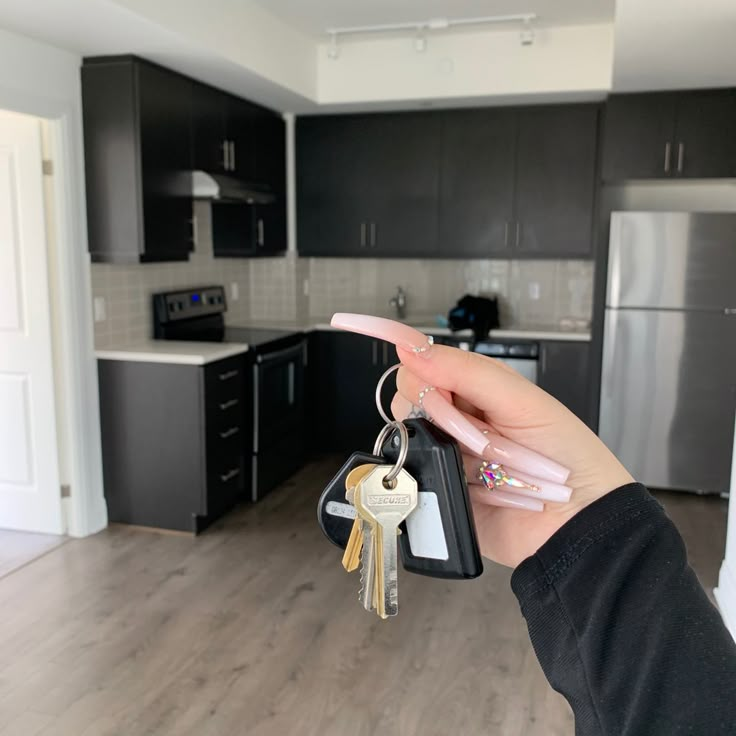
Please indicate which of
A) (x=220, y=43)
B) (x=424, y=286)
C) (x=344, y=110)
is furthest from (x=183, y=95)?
(x=424, y=286)

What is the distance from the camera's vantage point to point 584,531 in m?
0.63

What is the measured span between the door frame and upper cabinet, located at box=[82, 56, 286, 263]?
2.8 inches

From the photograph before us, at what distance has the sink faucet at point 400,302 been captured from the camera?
5172 millimetres

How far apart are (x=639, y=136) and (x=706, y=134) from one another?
1.17ft

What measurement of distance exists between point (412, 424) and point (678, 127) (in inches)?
164

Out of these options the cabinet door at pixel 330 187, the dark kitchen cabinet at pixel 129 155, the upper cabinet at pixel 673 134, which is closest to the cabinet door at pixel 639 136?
the upper cabinet at pixel 673 134

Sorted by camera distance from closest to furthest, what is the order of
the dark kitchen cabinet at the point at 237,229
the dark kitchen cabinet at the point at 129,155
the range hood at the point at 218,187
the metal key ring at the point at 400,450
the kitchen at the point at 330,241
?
1. the metal key ring at the point at 400,450
2. the dark kitchen cabinet at the point at 129,155
3. the kitchen at the point at 330,241
4. the range hood at the point at 218,187
5. the dark kitchen cabinet at the point at 237,229

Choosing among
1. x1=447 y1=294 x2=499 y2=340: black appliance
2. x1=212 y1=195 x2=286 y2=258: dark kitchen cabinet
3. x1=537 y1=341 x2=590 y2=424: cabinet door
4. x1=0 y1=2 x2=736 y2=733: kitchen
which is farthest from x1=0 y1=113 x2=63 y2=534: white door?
x1=537 y1=341 x2=590 y2=424: cabinet door

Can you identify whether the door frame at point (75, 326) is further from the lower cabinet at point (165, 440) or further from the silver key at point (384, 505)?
the silver key at point (384, 505)

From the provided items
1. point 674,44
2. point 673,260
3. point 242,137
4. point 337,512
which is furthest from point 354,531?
point 242,137

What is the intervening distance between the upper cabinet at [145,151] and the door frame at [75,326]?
0.07 metres

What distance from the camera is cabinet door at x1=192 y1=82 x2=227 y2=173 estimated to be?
3803 millimetres

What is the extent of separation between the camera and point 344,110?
4719 millimetres

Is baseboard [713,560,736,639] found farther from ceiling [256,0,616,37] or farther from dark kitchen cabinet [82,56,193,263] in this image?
dark kitchen cabinet [82,56,193,263]
